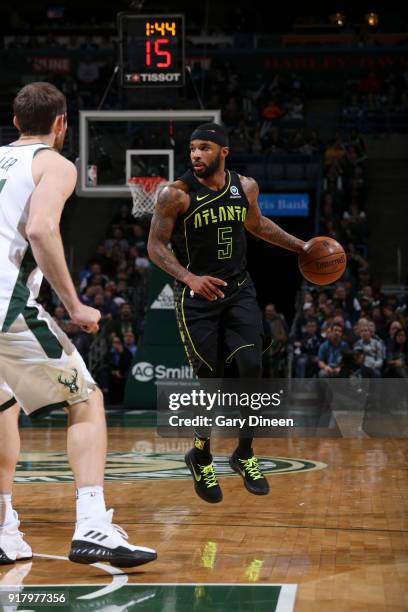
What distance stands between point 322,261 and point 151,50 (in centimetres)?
760

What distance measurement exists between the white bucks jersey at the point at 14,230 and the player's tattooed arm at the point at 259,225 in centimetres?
214

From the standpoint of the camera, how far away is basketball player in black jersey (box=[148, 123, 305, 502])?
6453 millimetres

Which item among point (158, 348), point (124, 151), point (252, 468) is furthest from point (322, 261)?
point (158, 348)

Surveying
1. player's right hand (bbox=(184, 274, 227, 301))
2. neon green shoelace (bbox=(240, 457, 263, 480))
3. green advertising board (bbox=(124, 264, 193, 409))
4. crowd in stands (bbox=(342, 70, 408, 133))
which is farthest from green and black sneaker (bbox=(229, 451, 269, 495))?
crowd in stands (bbox=(342, 70, 408, 133))

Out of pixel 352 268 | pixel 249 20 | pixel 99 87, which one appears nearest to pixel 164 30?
pixel 352 268

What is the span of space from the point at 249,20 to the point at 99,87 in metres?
6.26

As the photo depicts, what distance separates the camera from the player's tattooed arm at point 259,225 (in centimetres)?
672

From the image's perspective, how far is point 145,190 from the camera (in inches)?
544

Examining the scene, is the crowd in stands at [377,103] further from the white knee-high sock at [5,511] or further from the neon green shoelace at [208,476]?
the white knee-high sock at [5,511]

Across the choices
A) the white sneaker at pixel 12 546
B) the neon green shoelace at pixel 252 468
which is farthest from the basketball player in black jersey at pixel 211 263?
the white sneaker at pixel 12 546

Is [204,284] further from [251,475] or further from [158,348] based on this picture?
[158,348]

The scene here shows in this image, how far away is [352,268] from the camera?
19.6m

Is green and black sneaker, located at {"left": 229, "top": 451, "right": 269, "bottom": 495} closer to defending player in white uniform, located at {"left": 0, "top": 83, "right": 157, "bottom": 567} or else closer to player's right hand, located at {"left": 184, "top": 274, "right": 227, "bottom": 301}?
player's right hand, located at {"left": 184, "top": 274, "right": 227, "bottom": 301}

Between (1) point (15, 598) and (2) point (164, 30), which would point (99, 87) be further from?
Answer: (1) point (15, 598)
